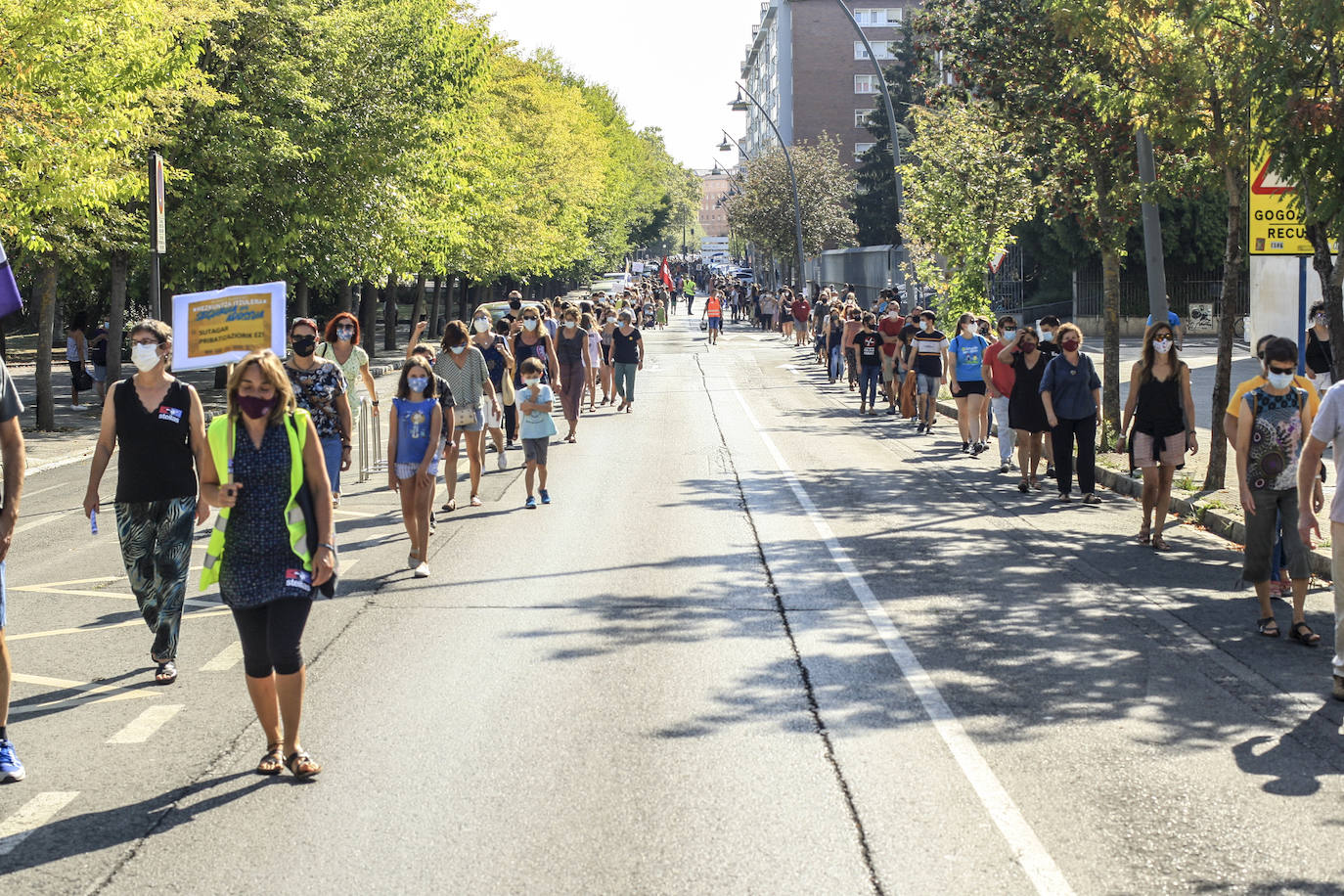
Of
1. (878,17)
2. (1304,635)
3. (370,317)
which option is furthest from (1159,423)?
(878,17)

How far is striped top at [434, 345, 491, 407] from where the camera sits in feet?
45.8

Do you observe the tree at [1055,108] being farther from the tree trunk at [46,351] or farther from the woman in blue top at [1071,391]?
the tree trunk at [46,351]

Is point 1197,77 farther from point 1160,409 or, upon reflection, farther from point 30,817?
point 30,817

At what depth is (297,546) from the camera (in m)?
5.93

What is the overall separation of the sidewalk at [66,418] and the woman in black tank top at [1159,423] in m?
9.08

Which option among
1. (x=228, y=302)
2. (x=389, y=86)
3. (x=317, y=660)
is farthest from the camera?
(x=389, y=86)

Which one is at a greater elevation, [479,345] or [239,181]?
[239,181]

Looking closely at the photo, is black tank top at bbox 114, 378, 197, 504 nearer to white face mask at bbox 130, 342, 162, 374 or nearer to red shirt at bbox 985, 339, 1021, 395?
white face mask at bbox 130, 342, 162, 374

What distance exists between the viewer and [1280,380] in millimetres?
8680

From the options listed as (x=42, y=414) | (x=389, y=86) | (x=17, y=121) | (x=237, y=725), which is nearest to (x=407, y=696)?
(x=237, y=725)

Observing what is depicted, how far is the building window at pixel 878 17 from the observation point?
112562 millimetres

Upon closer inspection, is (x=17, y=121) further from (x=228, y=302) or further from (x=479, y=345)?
(x=228, y=302)

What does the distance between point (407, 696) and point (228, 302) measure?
194 inches

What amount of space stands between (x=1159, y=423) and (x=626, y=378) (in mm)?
14527
